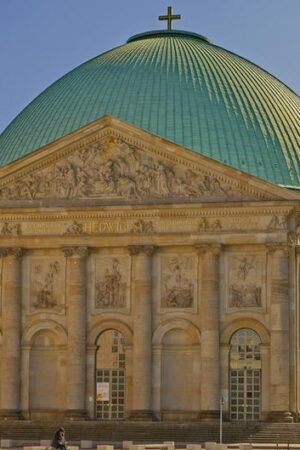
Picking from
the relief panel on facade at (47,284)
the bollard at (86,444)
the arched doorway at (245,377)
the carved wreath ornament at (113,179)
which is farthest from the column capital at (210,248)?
the bollard at (86,444)

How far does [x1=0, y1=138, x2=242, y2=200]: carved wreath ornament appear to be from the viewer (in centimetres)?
5919

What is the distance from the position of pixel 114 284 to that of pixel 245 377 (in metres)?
7.37

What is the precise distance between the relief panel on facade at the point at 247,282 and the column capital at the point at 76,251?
22.2ft

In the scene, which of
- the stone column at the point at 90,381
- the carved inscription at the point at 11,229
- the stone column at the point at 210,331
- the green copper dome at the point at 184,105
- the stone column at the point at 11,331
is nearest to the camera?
the stone column at the point at 210,331

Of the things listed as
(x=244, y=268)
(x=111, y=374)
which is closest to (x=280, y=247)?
(x=244, y=268)

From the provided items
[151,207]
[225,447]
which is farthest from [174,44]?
[225,447]

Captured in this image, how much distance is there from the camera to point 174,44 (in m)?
70.8

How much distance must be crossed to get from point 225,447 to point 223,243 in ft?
46.1

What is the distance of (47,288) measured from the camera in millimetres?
61031

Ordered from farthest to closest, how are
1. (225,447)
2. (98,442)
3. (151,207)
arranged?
(151,207), (98,442), (225,447)

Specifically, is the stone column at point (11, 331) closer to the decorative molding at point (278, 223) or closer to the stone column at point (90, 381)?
the stone column at point (90, 381)

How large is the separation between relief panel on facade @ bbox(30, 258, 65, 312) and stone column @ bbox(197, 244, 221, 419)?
6818mm

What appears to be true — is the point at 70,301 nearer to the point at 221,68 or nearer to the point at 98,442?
the point at 98,442

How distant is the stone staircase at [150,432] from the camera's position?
55.3m
